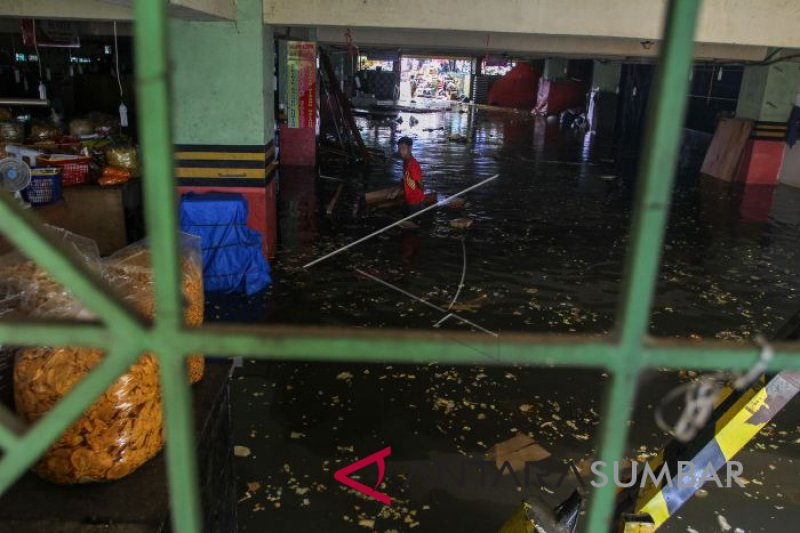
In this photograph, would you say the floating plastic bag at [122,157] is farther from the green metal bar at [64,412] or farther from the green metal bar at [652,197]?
the green metal bar at [652,197]

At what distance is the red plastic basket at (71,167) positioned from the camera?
6.09m

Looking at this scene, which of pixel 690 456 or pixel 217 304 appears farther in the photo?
pixel 217 304

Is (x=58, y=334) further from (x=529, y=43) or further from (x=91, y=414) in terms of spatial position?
(x=529, y=43)

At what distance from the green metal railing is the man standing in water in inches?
310

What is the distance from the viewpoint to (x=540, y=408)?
4.27 metres

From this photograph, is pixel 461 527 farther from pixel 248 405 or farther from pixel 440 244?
pixel 440 244

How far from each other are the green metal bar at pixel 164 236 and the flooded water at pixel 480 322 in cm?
91

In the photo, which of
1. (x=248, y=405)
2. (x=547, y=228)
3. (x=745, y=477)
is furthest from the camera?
(x=547, y=228)

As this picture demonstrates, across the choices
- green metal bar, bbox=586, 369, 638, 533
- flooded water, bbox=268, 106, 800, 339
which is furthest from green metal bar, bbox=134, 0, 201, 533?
flooded water, bbox=268, 106, 800, 339

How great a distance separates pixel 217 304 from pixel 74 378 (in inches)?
153

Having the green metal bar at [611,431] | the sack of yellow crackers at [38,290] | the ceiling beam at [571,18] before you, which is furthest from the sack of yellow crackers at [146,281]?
the ceiling beam at [571,18]

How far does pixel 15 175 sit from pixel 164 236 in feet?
17.5

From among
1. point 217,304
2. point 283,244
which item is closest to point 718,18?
point 283,244

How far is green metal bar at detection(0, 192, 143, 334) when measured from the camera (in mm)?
1022
